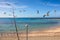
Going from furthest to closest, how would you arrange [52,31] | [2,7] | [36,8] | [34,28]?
[34,28] < [52,31] < [36,8] < [2,7]

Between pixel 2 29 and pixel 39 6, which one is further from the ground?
pixel 39 6

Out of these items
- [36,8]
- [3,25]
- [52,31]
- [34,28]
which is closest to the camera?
[36,8]

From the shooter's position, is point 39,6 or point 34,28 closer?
point 39,6

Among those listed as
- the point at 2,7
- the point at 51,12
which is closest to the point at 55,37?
the point at 51,12

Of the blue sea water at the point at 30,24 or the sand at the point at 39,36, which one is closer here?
the blue sea water at the point at 30,24

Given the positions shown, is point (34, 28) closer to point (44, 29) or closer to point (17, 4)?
point (44, 29)

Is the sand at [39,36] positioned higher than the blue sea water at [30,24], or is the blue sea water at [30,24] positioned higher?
the blue sea water at [30,24]

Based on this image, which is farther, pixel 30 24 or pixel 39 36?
pixel 30 24

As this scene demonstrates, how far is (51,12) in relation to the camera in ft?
15.0

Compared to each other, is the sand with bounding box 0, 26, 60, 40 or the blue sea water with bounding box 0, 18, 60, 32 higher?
the blue sea water with bounding box 0, 18, 60, 32

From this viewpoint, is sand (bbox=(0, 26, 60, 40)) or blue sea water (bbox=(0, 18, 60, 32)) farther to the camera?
sand (bbox=(0, 26, 60, 40))

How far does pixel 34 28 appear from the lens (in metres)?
6.13

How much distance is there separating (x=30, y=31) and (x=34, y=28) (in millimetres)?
333

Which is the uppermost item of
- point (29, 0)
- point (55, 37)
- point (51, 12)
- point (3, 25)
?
point (29, 0)
